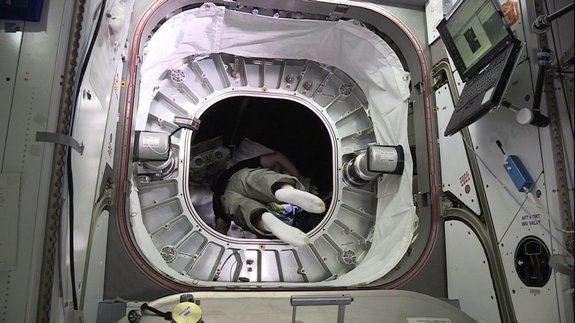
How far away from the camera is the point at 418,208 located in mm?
2896

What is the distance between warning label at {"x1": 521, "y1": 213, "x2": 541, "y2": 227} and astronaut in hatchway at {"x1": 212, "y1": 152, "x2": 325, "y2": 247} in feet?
4.03

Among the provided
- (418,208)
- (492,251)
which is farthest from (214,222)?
(492,251)

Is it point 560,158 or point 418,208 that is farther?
point 418,208

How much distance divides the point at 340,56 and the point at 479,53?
56.7 inches

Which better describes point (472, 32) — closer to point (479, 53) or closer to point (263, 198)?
point (479, 53)

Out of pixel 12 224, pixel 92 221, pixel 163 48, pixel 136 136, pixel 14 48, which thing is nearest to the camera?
pixel 12 224

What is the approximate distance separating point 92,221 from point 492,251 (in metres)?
2.03

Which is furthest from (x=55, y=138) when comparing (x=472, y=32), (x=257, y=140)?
(x=257, y=140)

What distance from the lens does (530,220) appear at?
6.52 feet

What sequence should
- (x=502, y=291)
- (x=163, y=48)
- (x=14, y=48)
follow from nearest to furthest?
(x=14, y=48), (x=502, y=291), (x=163, y=48)

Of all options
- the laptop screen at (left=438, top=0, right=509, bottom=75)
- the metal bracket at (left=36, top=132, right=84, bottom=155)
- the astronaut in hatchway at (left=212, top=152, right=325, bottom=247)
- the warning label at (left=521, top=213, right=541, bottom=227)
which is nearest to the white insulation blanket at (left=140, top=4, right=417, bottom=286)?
the astronaut in hatchway at (left=212, top=152, right=325, bottom=247)

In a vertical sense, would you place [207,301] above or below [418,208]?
below

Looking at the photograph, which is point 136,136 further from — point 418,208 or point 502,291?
point 502,291

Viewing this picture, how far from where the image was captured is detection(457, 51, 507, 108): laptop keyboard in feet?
6.67
